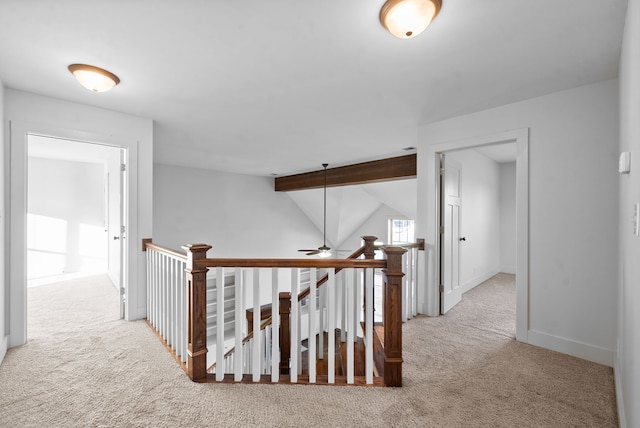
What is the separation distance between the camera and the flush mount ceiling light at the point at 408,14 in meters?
1.47

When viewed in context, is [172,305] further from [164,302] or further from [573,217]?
[573,217]

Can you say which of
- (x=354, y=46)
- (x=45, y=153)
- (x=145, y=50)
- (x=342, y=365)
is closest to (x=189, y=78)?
(x=145, y=50)

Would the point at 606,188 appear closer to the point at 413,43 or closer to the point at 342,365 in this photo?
the point at 413,43

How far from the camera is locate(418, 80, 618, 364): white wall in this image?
232cm

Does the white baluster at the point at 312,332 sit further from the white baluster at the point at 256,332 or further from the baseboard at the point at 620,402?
the baseboard at the point at 620,402

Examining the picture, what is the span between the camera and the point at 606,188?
232 centimetres

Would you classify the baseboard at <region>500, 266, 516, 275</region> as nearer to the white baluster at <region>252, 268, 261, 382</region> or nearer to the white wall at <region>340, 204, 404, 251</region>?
the white wall at <region>340, 204, 404, 251</region>

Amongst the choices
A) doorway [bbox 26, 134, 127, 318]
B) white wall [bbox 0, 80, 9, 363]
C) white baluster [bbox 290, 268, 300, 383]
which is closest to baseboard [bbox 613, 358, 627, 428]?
white baluster [bbox 290, 268, 300, 383]

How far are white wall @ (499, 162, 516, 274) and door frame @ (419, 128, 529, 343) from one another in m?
3.58

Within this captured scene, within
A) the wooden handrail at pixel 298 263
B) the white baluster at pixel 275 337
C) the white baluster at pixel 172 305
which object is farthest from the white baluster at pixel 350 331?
the white baluster at pixel 172 305

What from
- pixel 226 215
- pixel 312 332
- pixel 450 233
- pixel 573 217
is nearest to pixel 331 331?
pixel 312 332

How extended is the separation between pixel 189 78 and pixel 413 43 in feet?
5.51

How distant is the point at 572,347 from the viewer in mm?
2438

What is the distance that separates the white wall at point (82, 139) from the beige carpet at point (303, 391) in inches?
16.7
